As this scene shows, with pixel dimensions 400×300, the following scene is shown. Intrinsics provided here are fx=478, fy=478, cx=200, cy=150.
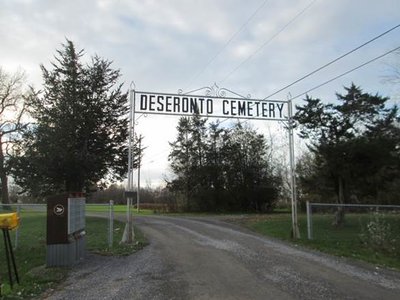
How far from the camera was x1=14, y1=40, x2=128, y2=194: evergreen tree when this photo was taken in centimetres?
2905

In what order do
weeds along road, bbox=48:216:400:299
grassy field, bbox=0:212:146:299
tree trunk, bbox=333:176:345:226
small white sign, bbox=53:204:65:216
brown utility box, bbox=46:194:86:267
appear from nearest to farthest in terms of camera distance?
weeds along road, bbox=48:216:400:299 < grassy field, bbox=0:212:146:299 < brown utility box, bbox=46:194:86:267 < small white sign, bbox=53:204:65:216 < tree trunk, bbox=333:176:345:226

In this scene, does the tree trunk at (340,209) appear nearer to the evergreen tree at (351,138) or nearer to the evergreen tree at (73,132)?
the evergreen tree at (351,138)

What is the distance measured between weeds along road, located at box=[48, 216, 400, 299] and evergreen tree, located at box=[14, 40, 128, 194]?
617 inches

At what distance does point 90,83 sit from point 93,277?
21379 millimetres

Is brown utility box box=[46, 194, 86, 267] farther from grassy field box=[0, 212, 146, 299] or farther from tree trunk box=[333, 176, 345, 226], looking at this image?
tree trunk box=[333, 176, 345, 226]

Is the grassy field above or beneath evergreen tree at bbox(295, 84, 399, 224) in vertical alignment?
beneath

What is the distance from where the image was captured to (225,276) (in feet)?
33.9

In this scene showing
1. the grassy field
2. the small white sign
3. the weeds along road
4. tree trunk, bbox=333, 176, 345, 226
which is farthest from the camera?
tree trunk, bbox=333, 176, 345, 226

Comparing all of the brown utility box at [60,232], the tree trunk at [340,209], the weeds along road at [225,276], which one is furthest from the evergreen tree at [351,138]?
the brown utility box at [60,232]

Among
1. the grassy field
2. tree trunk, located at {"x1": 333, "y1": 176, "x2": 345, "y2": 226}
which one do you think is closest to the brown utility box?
the grassy field

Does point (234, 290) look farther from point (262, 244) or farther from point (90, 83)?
point (90, 83)

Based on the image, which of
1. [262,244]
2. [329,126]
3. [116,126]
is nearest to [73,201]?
[262,244]

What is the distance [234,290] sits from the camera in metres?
8.97

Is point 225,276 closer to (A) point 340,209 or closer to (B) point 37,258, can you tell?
(B) point 37,258
